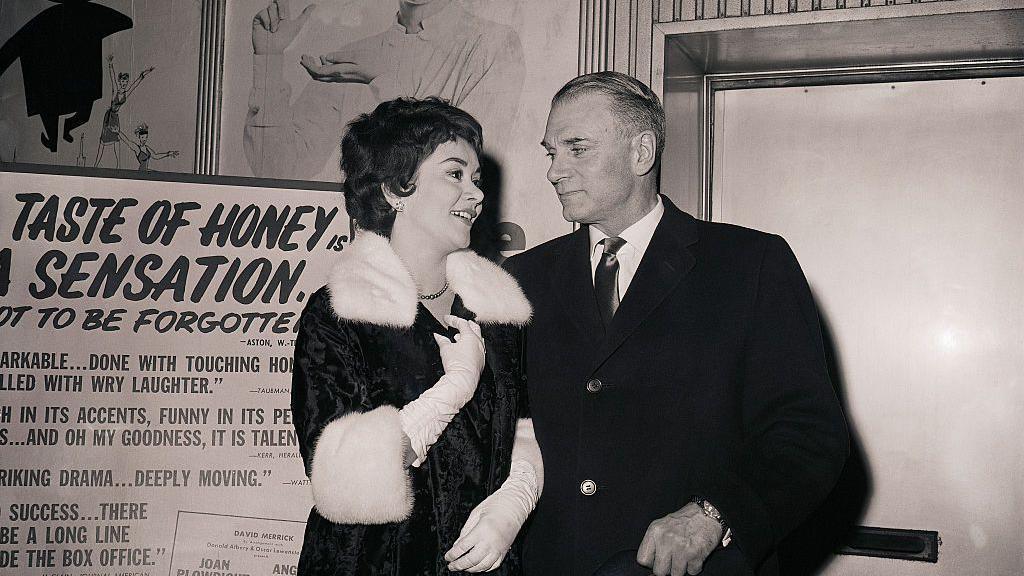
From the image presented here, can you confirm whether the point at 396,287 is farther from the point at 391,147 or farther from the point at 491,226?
the point at 491,226

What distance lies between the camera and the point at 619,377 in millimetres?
2031

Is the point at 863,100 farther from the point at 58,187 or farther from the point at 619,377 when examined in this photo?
the point at 58,187

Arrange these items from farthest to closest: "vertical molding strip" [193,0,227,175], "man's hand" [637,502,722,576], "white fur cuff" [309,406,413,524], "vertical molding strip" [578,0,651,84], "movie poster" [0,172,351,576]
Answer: "vertical molding strip" [193,0,227,175]
"vertical molding strip" [578,0,651,84]
"movie poster" [0,172,351,576]
"white fur cuff" [309,406,413,524]
"man's hand" [637,502,722,576]

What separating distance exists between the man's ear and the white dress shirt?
10cm

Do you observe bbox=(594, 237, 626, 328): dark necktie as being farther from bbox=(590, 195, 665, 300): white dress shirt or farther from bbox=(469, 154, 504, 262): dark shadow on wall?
bbox=(469, 154, 504, 262): dark shadow on wall

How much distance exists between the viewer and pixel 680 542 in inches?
67.6

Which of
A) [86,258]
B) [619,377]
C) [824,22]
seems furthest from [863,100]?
[86,258]

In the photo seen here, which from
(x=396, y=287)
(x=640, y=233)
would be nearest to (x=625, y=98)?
(x=640, y=233)

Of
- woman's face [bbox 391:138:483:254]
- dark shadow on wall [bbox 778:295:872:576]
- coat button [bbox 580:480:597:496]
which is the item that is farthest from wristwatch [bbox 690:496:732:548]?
dark shadow on wall [bbox 778:295:872:576]

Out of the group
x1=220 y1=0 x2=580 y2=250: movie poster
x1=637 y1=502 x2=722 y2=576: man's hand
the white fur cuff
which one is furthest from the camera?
x1=220 y1=0 x2=580 y2=250: movie poster

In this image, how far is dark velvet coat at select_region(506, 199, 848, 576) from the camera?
75.2 inches

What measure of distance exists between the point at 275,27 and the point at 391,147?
4.74 ft

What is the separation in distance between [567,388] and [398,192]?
0.56m

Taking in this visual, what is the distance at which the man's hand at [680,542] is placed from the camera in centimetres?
168
